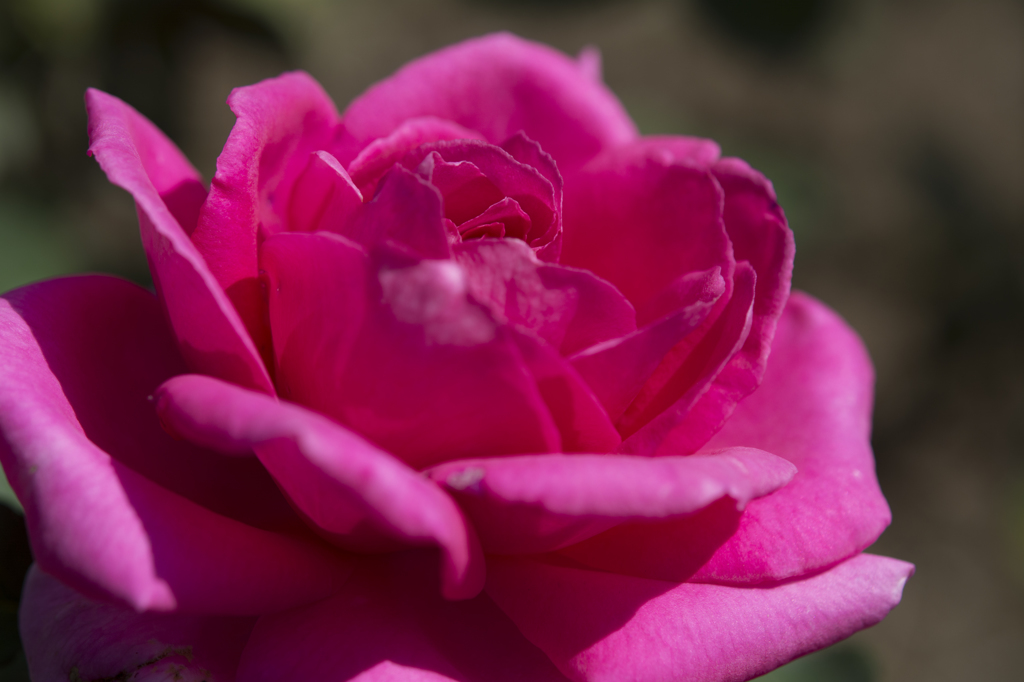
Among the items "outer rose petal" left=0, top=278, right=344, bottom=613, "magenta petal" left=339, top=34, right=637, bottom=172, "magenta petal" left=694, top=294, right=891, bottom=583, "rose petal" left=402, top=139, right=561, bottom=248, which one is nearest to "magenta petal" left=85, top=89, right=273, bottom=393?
"outer rose petal" left=0, top=278, right=344, bottom=613

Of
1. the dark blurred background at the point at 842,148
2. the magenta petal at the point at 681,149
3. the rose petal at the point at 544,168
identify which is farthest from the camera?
the dark blurred background at the point at 842,148

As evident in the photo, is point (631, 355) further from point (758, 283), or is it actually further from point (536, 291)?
point (758, 283)

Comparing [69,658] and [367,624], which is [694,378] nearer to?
[367,624]

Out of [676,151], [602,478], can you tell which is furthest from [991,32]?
[602,478]

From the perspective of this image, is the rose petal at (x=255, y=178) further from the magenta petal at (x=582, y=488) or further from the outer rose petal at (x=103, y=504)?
the magenta petal at (x=582, y=488)

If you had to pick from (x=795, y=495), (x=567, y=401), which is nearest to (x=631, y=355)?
(x=567, y=401)

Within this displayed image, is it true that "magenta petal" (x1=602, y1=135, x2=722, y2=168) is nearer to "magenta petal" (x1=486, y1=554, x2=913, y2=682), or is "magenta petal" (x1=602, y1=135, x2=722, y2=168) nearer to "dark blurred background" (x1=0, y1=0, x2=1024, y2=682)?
"magenta petal" (x1=486, y1=554, x2=913, y2=682)

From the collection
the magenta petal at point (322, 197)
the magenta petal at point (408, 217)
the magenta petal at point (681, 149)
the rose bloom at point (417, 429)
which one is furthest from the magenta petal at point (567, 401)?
the magenta petal at point (681, 149)
